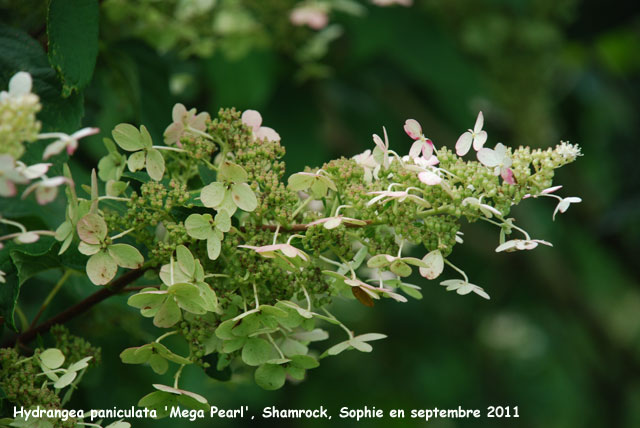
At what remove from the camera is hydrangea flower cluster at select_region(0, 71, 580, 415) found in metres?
0.54

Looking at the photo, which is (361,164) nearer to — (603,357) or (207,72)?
(207,72)

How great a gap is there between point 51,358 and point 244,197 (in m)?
0.22

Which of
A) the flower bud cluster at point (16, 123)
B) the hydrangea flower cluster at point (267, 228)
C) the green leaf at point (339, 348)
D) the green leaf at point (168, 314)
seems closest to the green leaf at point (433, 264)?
the hydrangea flower cluster at point (267, 228)

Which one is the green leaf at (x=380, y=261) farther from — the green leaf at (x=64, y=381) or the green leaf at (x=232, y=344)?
the green leaf at (x=64, y=381)

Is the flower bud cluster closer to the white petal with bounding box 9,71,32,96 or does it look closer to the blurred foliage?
the white petal with bounding box 9,71,32,96

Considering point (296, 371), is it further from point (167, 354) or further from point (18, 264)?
point (18, 264)

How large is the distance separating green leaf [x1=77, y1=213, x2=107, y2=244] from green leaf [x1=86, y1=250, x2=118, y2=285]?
1 cm

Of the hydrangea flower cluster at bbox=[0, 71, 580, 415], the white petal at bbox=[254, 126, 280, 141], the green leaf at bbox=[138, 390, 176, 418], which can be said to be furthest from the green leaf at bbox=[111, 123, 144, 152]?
the green leaf at bbox=[138, 390, 176, 418]

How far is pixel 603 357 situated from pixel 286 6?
1820 millimetres

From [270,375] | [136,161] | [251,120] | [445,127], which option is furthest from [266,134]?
[445,127]

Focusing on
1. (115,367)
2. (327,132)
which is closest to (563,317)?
(327,132)

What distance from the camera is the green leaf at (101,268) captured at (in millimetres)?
556

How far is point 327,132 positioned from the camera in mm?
2051

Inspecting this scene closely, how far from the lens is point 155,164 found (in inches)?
23.5
